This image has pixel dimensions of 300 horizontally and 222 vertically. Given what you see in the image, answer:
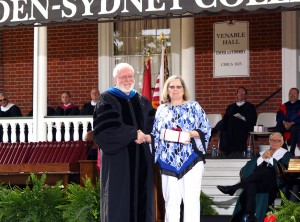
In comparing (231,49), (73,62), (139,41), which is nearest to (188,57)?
(231,49)

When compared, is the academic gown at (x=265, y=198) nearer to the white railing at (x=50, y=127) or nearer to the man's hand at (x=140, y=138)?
the man's hand at (x=140, y=138)

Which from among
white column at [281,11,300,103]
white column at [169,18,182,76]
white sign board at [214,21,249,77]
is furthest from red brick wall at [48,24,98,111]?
white column at [281,11,300,103]

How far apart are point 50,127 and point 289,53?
199 inches

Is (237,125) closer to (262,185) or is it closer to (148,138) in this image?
(262,185)

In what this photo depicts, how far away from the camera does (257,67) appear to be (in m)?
19.4

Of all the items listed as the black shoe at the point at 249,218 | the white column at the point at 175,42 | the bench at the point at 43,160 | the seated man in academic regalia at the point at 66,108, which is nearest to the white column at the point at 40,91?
the bench at the point at 43,160

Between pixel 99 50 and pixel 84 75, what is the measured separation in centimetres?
65

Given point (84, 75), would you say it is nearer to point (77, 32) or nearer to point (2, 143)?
point (77, 32)

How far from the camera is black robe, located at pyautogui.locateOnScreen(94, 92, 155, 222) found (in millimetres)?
11461

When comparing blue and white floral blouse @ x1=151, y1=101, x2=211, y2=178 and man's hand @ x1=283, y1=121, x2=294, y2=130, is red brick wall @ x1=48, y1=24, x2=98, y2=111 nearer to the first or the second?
man's hand @ x1=283, y1=121, x2=294, y2=130

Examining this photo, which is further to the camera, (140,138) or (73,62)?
(73,62)

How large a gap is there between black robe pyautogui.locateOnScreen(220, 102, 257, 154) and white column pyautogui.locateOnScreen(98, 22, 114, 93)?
3.06 metres

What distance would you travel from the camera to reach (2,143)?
1750 cm

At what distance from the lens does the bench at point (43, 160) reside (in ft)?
51.1
